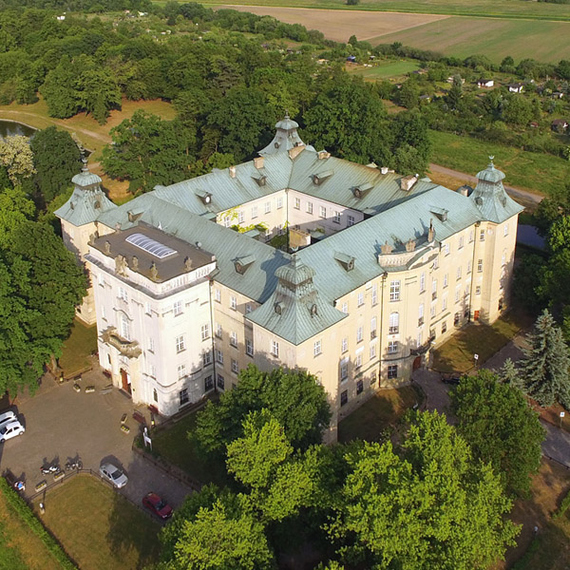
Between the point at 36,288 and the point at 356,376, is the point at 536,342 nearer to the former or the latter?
the point at 356,376

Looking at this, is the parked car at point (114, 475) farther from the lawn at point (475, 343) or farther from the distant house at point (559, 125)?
the distant house at point (559, 125)

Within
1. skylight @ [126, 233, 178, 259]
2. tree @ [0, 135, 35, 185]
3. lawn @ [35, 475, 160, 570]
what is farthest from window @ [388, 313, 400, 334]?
tree @ [0, 135, 35, 185]

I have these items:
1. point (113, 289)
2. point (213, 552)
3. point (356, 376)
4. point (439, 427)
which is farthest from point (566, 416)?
point (113, 289)

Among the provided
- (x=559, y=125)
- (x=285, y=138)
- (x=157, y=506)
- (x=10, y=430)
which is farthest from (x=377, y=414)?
(x=559, y=125)

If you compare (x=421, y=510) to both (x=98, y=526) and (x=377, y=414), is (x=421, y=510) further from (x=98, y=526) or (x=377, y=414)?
(x=98, y=526)

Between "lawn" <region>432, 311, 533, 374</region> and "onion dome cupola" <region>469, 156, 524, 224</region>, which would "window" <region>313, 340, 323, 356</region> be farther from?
"onion dome cupola" <region>469, 156, 524, 224</region>
